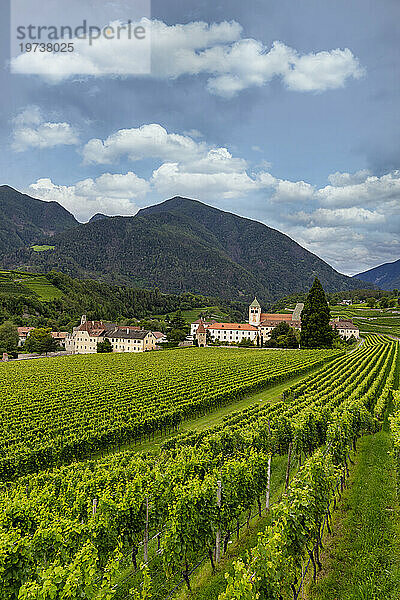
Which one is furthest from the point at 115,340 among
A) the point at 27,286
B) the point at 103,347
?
the point at 27,286

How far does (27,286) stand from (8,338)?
72.5 metres

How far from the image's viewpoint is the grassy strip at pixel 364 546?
7.88 meters

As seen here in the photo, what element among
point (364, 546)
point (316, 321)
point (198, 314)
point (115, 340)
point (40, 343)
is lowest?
point (115, 340)

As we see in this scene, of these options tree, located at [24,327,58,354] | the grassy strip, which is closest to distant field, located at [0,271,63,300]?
tree, located at [24,327,58,354]

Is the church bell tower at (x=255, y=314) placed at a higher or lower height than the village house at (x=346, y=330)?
higher

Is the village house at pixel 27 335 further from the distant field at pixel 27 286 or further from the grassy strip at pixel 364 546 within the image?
the grassy strip at pixel 364 546

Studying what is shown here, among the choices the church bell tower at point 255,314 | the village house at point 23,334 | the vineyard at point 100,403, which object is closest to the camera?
the vineyard at point 100,403

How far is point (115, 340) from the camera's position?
11281 cm

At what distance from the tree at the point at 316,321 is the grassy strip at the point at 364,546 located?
2370 inches

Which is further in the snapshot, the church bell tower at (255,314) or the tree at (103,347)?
the church bell tower at (255,314)

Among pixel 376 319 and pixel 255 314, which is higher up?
pixel 255 314

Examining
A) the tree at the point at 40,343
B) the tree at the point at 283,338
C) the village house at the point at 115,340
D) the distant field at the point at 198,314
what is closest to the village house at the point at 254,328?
the village house at the point at 115,340

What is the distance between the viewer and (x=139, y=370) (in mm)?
56562

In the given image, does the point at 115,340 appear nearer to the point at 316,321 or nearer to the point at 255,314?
the point at 255,314
